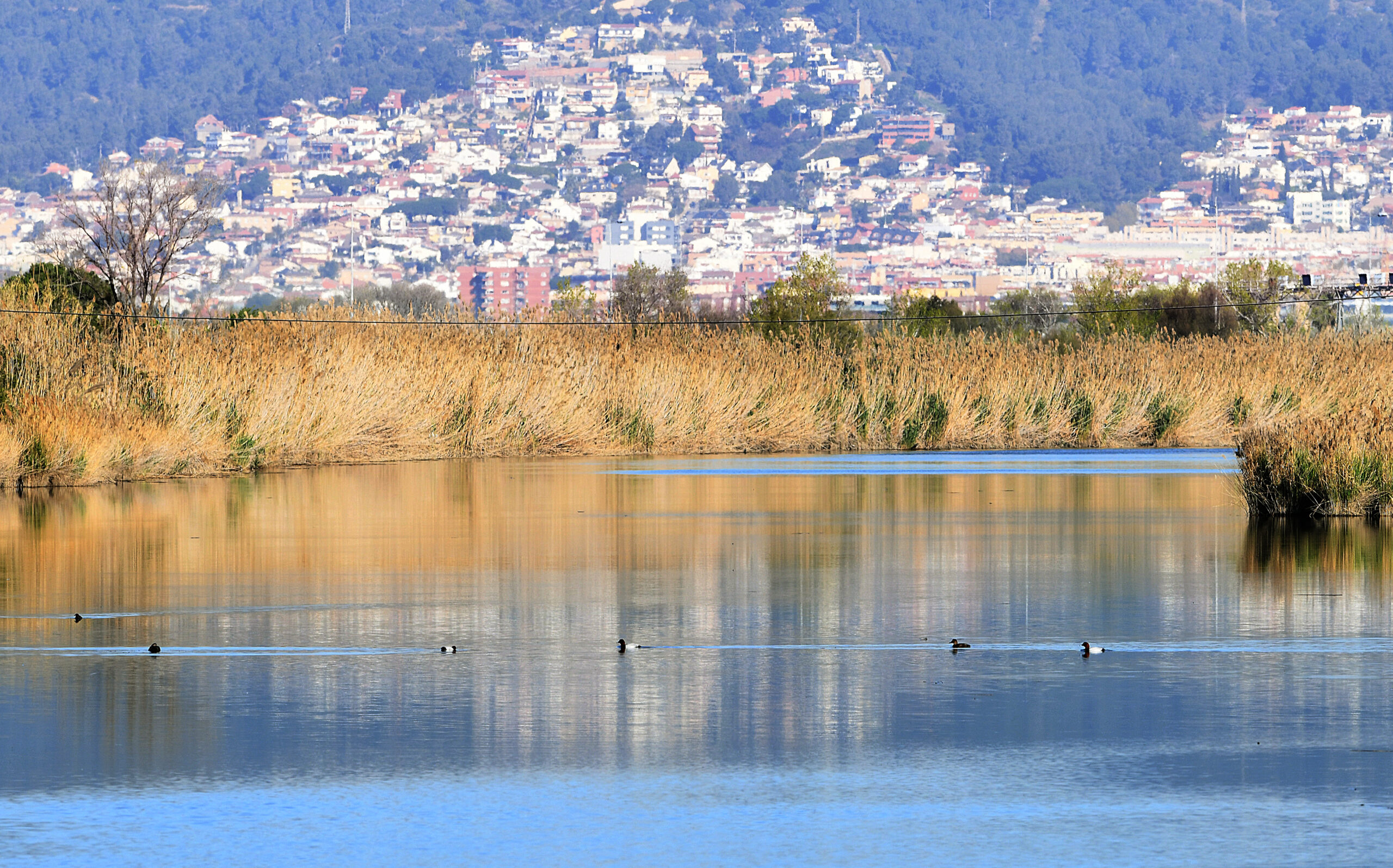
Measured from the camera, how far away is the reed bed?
24969mm

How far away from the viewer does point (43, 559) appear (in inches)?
577

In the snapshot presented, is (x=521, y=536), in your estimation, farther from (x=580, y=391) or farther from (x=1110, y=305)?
(x=1110, y=305)

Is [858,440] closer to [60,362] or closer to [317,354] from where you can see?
[317,354]

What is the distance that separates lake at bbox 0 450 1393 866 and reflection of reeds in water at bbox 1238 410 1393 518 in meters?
1.34

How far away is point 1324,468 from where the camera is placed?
61.2 ft

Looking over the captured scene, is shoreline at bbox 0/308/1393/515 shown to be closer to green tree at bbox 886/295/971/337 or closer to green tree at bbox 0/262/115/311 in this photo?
green tree at bbox 0/262/115/311

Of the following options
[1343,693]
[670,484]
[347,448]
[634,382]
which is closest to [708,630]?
[1343,693]

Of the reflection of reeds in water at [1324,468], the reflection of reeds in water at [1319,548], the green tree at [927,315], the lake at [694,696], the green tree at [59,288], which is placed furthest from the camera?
the green tree at [927,315]

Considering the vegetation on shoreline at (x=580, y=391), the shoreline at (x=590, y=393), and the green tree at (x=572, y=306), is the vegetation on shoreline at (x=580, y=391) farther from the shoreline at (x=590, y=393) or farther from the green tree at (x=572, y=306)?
the green tree at (x=572, y=306)

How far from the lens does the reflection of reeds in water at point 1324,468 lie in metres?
18.6

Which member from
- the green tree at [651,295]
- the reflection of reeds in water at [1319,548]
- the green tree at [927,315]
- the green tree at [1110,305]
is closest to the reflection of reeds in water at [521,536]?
the reflection of reeds in water at [1319,548]

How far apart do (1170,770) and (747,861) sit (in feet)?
6.44

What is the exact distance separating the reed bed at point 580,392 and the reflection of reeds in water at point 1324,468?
6.05 metres

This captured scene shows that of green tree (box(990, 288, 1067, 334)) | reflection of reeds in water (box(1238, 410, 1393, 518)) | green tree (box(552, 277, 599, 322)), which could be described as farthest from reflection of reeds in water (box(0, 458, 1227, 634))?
green tree (box(990, 288, 1067, 334))
